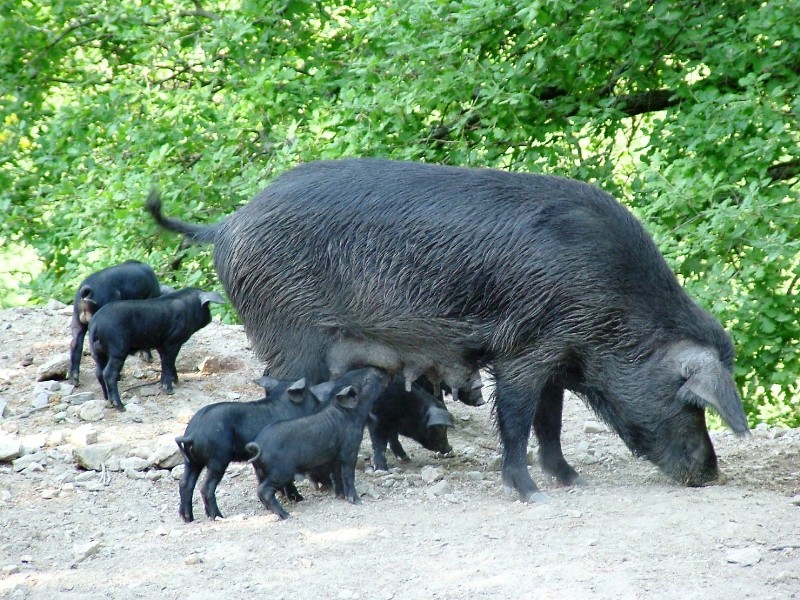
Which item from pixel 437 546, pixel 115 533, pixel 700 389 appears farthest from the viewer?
pixel 700 389

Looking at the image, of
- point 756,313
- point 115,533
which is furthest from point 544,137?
point 115,533

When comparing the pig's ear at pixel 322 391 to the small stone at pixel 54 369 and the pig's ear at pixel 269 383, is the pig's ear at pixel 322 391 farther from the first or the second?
the small stone at pixel 54 369

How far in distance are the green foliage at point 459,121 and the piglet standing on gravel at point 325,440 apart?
277 centimetres

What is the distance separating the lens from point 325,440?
17.8 ft

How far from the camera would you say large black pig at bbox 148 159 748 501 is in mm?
5652

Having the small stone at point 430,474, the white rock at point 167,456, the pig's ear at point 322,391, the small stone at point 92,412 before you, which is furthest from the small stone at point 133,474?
the small stone at point 430,474

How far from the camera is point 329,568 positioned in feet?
14.6

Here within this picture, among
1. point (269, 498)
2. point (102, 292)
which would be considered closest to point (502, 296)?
point (269, 498)

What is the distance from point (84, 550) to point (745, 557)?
265 centimetres

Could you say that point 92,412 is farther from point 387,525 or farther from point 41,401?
point 387,525

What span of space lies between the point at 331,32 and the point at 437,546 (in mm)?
7758

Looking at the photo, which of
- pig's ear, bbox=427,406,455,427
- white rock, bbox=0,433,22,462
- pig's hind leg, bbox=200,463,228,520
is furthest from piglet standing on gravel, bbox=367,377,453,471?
white rock, bbox=0,433,22,462

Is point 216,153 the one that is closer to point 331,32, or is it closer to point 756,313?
point 331,32

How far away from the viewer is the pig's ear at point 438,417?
6.26 metres
